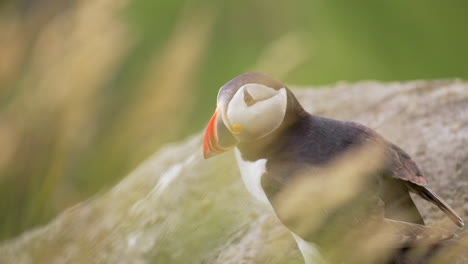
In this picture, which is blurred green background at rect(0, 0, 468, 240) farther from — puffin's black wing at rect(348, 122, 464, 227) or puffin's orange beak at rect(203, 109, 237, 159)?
puffin's black wing at rect(348, 122, 464, 227)

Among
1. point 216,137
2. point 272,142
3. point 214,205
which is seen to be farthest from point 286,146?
point 214,205

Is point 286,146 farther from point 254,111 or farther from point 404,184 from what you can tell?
point 404,184

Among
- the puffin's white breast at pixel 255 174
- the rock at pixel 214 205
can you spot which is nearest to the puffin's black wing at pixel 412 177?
the rock at pixel 214 205

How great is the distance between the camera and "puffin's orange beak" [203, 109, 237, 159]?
1.03 metres

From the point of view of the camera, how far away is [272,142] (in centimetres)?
109

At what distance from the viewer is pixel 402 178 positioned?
1083 millimetres

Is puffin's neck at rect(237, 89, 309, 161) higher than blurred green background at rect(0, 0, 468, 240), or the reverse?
blurred green background at rect(0, 0, 468, 240)

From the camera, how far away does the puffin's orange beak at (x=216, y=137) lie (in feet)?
3.38

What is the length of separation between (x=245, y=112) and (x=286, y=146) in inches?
4.4

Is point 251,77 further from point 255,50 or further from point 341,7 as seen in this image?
point 255,50

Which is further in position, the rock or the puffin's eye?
the rock

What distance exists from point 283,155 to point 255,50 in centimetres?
167

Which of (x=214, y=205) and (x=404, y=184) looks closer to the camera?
(x=404, y=184)

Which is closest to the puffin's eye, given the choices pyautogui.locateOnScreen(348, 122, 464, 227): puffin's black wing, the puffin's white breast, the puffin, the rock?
the puffin
